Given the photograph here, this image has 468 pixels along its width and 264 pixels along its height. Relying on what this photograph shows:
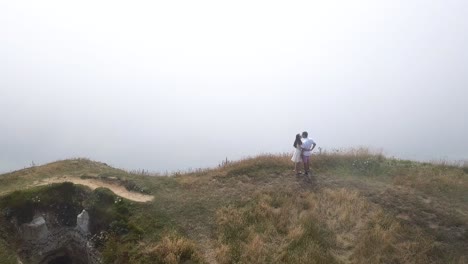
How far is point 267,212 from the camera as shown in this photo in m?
20.3

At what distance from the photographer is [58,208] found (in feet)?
70.0

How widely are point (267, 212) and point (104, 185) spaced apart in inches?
413

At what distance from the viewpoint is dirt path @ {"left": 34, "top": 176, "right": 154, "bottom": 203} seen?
876 inches

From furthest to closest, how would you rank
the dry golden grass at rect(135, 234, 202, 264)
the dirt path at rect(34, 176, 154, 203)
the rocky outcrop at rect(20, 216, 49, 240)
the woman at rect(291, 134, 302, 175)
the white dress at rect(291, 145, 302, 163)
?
1. the white dress at rect(291, 145, 302, 163)
2. the woman at rect(291, 134, 302, 175)
3. the dirt path at rect(34, 176, 154, 203)
4. the rocky outcrop at rect(20, 216, 49, 240)
5. the dry golden grass at rect(135, 234, 202, 264)

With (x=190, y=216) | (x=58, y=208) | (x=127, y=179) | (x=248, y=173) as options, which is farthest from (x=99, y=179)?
(x=248, y=173)

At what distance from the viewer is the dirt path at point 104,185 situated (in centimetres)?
2225

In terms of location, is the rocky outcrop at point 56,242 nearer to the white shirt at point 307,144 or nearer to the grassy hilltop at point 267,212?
the grassy hilltop at point 267,212

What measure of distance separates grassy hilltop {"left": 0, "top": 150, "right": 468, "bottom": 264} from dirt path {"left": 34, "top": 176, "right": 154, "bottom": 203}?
0.39 m

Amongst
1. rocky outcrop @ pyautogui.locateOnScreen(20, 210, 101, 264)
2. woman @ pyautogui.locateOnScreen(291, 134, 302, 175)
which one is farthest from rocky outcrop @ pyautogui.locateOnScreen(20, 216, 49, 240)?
woman @ pyautogui.locateOnScreen(291, 134, 302, 175)

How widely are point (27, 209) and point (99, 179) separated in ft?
16.1

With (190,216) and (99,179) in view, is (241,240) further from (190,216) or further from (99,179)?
(99,179)

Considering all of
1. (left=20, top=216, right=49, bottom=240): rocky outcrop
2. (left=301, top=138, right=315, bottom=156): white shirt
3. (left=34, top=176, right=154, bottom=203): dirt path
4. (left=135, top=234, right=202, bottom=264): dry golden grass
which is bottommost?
(left=135, top=234, right=202, bottom=264): dry golden grass

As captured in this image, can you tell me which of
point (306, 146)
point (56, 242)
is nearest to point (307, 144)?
point (306, 146)

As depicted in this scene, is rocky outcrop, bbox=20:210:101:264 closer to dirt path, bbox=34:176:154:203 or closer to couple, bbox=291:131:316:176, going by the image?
dirt path, bbox=34:176:154:203
